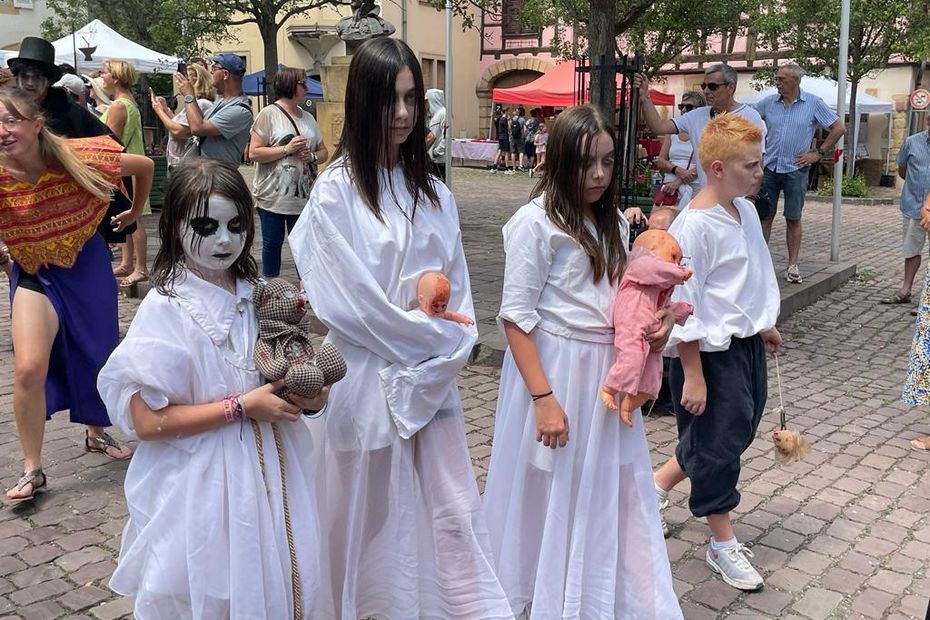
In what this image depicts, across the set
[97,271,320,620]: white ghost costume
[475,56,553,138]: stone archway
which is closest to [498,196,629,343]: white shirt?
[97,271,320,620]: white ghost costume

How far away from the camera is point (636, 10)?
932 cm

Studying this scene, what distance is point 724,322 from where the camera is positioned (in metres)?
3.11

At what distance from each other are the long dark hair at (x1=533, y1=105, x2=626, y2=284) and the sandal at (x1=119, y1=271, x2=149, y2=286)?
6222 millimetres

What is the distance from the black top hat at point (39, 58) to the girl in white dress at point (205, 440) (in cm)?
280

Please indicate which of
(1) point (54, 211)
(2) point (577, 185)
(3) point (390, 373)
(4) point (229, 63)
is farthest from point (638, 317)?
(4) point (229, 63)

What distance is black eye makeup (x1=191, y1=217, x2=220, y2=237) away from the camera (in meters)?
2.23

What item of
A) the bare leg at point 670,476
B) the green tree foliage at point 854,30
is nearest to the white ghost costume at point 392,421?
the bare leg at point 670,476

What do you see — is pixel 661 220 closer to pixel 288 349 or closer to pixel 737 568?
pixel 737 568

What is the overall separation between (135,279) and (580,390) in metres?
6.38

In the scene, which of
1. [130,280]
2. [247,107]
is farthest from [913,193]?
[130,280]

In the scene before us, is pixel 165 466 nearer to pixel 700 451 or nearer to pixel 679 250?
pixel 679 250

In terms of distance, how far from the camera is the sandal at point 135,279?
26.7 ft

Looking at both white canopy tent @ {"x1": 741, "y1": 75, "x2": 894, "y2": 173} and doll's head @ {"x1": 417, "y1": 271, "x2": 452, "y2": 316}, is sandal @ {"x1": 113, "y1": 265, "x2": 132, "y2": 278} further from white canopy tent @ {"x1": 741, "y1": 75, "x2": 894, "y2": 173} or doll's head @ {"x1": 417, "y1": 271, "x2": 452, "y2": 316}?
white canopy tent @ {"x1": 741, "y1": 75, "x2": 894, "y2": 173}

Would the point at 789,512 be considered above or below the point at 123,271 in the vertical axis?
below
